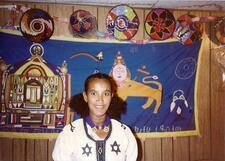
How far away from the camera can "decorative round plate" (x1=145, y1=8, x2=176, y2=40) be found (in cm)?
261

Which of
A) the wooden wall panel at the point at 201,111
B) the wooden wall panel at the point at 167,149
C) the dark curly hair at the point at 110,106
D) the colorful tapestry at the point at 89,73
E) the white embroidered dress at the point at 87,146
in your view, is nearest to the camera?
the white embroidered dress at the point at 87,146

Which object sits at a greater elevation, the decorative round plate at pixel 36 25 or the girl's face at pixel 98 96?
the decorative round plate at pixel 36 25

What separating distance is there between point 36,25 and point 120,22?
0.74 meters

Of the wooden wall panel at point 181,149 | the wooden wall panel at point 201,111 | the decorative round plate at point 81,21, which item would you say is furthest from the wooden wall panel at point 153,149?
the decorative round plate at point 81,21

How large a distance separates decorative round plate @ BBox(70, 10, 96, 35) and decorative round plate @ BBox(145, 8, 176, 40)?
0.53 m

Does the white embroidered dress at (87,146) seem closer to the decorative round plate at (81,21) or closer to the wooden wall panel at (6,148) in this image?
the wooden wall panel at (6,148)

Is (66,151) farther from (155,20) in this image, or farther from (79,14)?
(155,20)

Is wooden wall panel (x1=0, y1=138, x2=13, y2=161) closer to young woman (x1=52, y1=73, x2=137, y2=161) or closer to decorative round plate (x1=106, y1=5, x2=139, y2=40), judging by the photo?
young woman (x1=52, y1=73, x2=137, y2=161)

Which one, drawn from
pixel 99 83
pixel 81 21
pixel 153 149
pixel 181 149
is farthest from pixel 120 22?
pixel 181 149

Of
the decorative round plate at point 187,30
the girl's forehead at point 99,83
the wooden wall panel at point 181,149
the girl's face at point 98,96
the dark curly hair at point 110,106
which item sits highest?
the decorative round plate at point 187,30

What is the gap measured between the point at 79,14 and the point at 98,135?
50.4 inches

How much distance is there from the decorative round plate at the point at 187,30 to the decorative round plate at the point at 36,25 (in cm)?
117

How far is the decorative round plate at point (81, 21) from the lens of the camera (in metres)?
2.50

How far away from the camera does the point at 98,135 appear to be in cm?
163
